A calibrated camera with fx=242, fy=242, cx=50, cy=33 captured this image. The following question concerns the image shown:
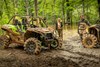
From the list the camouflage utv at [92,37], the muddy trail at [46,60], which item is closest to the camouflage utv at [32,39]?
the muddy trail at [46,60]

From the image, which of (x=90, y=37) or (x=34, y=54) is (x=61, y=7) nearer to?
(x=90, y=37)

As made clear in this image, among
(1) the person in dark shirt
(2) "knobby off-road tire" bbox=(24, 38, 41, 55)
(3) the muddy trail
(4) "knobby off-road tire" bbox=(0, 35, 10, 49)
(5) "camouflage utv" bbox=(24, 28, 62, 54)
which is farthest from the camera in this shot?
(1) the person in dark shirt

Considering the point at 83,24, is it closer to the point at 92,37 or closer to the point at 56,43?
the point at 92,37

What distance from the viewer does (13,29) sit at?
13.9 m

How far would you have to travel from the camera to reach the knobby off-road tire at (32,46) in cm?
1223

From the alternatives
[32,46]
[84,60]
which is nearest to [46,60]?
[84,60]

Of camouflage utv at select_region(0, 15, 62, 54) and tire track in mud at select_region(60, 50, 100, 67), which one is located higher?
camouflage utv at select_region(0, 15, 62, 54)

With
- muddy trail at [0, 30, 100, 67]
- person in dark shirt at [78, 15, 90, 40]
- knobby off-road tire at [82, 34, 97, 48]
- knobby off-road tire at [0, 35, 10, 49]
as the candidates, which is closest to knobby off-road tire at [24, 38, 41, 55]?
muddy trail at [0, 30, 100, 67]

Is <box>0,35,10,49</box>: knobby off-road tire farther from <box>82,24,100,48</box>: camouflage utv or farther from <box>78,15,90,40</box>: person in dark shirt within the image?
<box>78,15,90,40</box>: person in dark shirt

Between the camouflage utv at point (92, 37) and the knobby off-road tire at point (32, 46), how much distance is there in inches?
142

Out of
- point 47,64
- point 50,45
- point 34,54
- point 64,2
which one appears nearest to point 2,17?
point 50,45

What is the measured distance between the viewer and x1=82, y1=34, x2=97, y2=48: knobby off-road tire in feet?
47.0

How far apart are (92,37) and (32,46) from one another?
396cm

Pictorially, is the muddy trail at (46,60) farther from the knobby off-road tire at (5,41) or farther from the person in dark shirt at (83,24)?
the person in dark shirt at (83,24)
